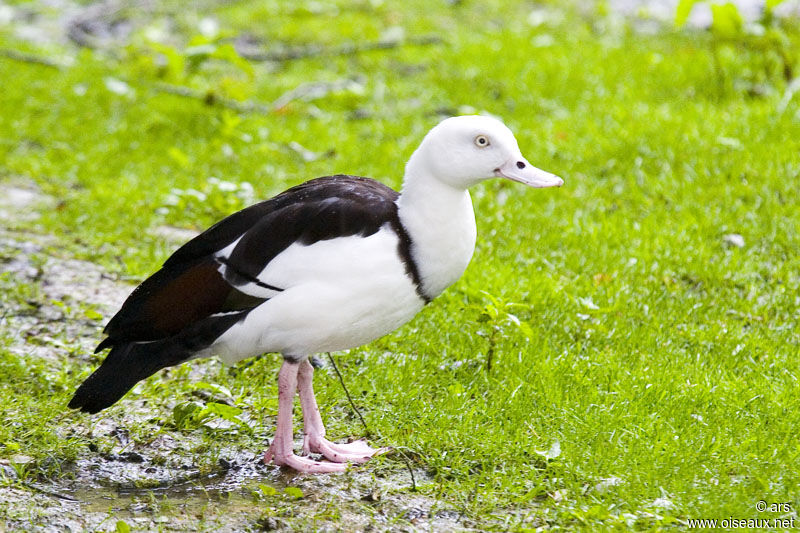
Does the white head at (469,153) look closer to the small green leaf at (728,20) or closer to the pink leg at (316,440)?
the pink leg at (316,440)

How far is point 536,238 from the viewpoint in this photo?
560 cm

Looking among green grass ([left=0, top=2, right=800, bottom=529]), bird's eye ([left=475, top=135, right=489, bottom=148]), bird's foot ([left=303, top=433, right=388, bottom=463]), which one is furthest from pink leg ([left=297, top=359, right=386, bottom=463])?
bird's eye ([left=475, top=135, right=489, bottom=148])

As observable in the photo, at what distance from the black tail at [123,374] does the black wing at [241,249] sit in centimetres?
6

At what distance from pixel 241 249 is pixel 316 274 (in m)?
0.32

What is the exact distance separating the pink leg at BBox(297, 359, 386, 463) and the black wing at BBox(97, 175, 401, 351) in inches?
16.3

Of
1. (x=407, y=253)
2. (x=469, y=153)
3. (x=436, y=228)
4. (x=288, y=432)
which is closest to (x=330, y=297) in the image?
(x=407, y=253)

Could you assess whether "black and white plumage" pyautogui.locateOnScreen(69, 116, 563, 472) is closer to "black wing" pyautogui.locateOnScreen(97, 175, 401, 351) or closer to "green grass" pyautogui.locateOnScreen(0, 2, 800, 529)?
"black wing" pyautogui.locateOnScreen(97, 175, 401, 351)

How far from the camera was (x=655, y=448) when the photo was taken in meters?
3.57

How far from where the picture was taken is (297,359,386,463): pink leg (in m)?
3.60

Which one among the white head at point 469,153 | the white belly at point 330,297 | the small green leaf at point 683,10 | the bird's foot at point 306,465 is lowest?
the bird's foot at point 306,465

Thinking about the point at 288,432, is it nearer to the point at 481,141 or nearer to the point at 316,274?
the point at 316,274

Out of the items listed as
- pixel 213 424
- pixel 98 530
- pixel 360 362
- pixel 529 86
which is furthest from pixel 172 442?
pixel 529 86

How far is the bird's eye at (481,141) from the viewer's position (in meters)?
3.44

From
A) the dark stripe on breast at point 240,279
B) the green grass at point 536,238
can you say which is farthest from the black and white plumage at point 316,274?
the green grass at point 536,238
